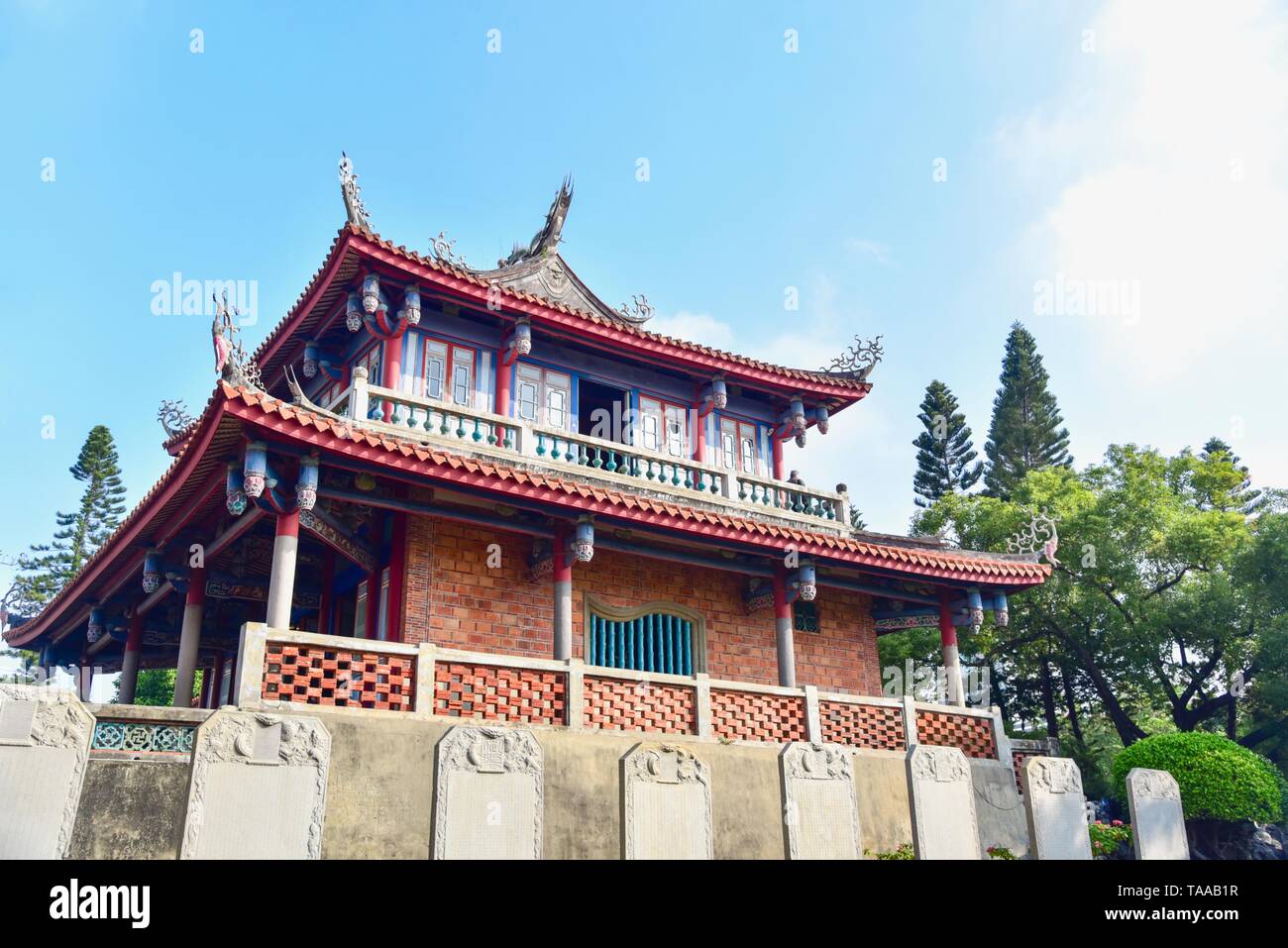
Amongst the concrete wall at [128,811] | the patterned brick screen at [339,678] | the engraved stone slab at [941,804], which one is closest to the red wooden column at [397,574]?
the patterned brick screen at [339,678]

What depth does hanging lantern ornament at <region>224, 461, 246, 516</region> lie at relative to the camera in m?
11.5

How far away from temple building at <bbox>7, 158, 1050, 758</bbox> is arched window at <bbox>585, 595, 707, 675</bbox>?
1.5 inches

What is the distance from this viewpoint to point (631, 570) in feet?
Answer: 49.7

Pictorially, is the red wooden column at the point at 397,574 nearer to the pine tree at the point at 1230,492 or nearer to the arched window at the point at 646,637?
the arched window at the point at 646,637

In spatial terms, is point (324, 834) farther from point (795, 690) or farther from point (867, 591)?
point (867, 591)

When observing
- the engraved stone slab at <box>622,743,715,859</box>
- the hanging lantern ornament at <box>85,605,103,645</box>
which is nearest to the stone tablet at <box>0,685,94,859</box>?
the engraved stone slab at <box>622,743,715,859</box>

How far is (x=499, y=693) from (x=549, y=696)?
59 cm

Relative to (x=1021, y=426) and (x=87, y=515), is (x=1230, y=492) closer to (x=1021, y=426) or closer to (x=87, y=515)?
(x=1021, y=426)

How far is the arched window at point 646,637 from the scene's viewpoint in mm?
14656

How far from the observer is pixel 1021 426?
3869 cm

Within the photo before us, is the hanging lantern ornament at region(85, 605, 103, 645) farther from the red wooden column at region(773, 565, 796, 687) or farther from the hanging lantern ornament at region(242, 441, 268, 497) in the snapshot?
the red wooden column at region(773, 565, 796, 687)

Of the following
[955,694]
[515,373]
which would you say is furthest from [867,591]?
[515,373]

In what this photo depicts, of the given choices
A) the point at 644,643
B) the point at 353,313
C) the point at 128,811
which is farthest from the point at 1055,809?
the point at 353,313
